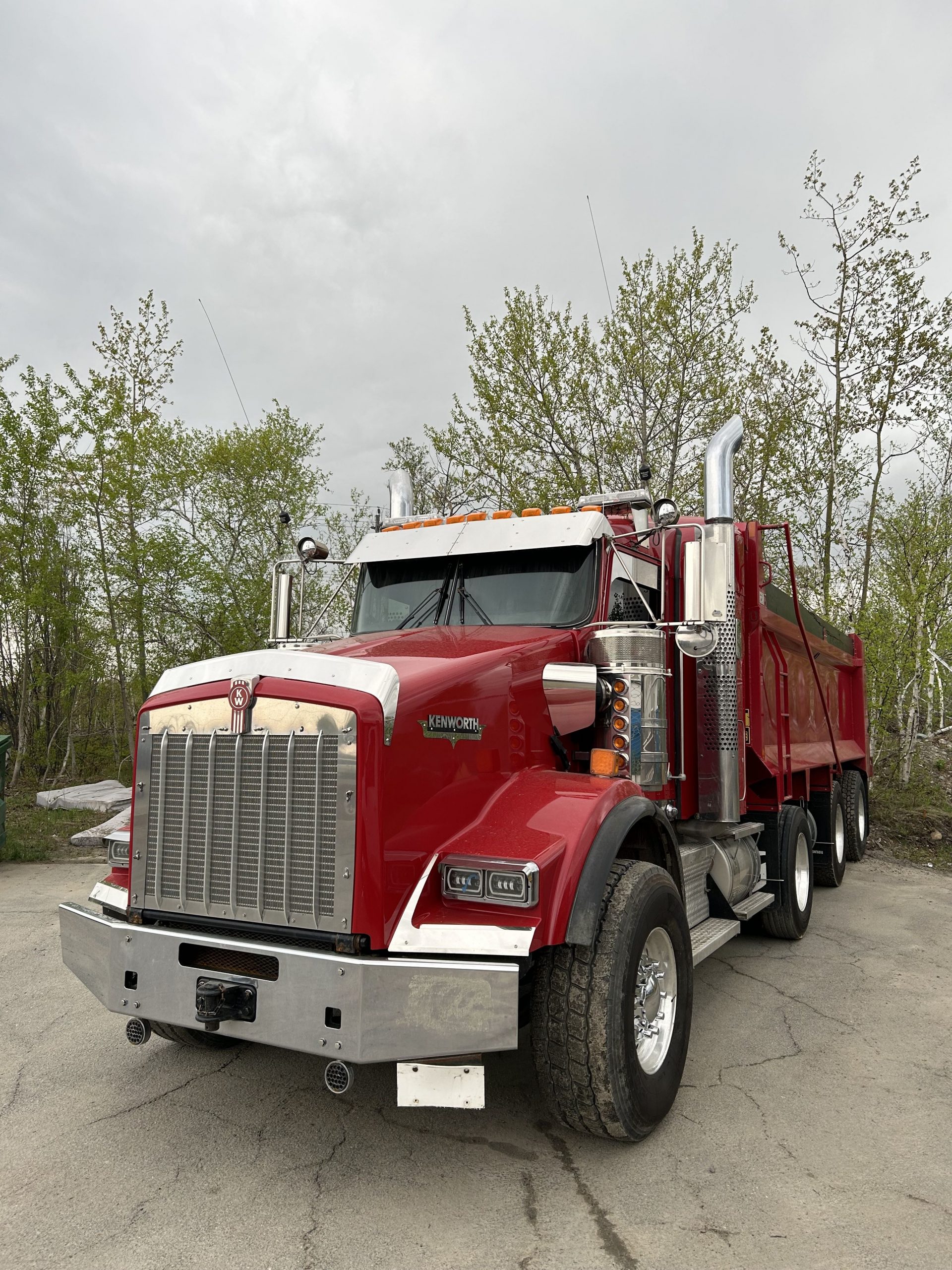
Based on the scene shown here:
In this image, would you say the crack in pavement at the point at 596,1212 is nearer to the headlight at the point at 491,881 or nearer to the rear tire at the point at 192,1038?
the headlight at the point at 491,881

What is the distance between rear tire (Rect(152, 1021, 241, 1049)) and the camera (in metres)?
4.02

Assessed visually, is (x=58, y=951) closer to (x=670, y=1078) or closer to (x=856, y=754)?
(x=670, y=1078)

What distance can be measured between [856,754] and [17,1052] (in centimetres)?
876

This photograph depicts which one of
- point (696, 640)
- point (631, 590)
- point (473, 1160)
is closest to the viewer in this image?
point (473, 1160)

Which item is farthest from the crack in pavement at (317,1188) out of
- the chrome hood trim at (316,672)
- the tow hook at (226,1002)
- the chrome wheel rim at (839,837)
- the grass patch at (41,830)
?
the grass patch at (41,830)

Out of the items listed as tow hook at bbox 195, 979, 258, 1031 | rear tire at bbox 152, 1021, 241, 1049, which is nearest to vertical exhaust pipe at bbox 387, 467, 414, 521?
rear tire at bbox 152, 1021, 241, 1049

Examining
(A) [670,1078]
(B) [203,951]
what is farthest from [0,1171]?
(A) [670,1078]

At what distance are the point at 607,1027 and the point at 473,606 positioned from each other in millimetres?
2298

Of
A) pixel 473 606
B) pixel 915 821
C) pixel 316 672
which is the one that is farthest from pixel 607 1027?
pixel 915 821

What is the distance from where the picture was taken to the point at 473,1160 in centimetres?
327

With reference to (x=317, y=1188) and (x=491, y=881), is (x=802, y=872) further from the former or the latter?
(x=317, y=1188)

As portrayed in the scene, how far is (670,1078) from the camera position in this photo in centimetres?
359

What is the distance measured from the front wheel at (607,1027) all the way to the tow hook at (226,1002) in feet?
3.37

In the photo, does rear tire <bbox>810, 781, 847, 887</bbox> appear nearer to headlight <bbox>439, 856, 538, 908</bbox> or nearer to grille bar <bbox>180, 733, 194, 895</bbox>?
headlight <bbox>439, 856, 538, 908</bbox>
